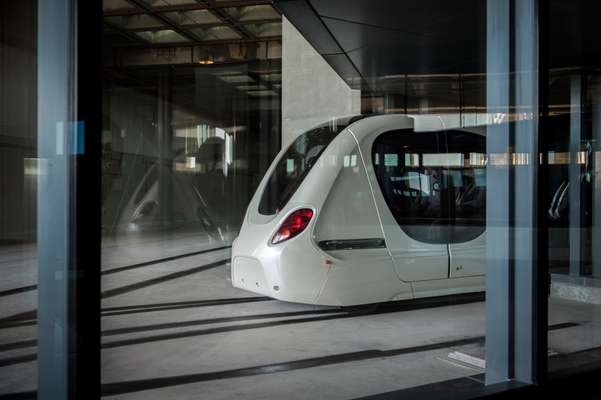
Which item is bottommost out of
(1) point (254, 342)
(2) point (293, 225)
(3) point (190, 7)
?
(1) point (254, 342)

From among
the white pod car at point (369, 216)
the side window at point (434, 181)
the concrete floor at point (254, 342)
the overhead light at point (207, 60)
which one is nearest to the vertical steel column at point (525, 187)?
the concrete floor at point (254, 342)

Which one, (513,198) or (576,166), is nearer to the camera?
(513,198)

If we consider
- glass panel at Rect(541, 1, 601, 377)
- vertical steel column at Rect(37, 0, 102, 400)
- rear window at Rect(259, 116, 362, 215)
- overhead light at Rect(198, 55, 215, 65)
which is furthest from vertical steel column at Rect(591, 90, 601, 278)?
vertical steel column at Rect(37, 0, 102, 400)

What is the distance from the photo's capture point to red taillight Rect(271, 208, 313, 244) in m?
3.59

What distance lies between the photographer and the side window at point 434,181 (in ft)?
12.7

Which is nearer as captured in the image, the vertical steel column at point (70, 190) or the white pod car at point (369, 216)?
the vertical steel column at point (70, 190)

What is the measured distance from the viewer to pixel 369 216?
3750 mm

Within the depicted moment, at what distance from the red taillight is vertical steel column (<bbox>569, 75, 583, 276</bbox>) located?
273 cm

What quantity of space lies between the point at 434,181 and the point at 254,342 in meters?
1.84

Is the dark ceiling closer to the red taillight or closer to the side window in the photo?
the side window

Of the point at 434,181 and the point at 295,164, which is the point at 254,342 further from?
the point at 434,181

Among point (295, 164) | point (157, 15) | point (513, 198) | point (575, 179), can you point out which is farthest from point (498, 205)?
point (575, 179)

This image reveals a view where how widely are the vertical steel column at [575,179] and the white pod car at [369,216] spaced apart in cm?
126

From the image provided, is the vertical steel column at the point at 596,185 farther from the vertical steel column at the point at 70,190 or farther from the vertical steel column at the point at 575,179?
the vertical steel column at the point at 70,190
